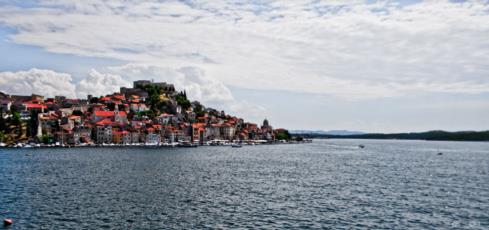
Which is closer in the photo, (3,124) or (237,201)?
(237,201)

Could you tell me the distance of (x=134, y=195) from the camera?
52.2m

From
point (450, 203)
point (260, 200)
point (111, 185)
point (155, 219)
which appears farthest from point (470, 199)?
point (111, 185)

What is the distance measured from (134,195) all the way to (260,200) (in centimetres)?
1502

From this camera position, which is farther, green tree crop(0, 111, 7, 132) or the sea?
green tree crop(0, 111, 7, 132)

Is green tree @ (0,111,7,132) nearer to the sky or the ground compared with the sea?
nearer to the sky

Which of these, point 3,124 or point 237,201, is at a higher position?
point 3,124

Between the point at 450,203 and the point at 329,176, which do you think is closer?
the point at 450,203

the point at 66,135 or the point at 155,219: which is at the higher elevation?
the point at 66,135

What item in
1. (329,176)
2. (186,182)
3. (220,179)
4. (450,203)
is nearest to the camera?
(450,203)

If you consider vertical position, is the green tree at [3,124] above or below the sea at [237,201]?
above

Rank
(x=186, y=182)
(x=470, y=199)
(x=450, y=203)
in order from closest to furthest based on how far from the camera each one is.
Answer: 1. (x=450, y=203)
2. (x=470, y=199)
3. (x=186, y=182)

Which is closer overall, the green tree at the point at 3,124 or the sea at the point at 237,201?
the sea at the point at 237,201

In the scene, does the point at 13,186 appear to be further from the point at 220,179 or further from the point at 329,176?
the point at 329,176

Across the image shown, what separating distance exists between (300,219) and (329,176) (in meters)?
37.5
